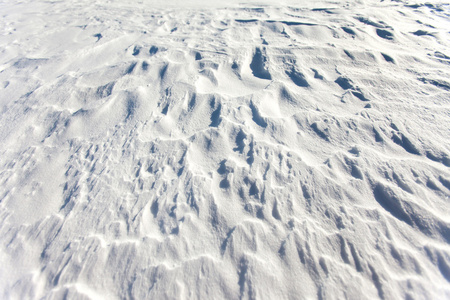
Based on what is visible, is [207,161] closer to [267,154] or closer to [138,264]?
[267,154]

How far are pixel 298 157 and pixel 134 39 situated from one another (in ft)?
10.3

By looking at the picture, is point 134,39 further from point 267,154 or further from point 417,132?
point 417,132

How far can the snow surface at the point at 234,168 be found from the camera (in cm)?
140

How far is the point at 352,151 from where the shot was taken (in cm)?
188

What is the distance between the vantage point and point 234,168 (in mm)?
1824

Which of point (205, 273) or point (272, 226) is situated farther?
point (272, 226)

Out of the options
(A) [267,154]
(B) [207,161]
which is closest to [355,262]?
(A) [267,154]

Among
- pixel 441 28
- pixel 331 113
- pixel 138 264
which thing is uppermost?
pixel 441 28

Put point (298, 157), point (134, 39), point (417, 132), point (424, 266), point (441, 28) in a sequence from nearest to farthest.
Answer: point (424, 266) < point (298, 157) < point (417, 132) < point (441, 28) < point (134, 39)

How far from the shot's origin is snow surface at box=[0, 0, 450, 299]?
1.40m

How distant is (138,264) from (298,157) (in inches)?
50.2

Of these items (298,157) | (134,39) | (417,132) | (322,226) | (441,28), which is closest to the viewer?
(322,226)

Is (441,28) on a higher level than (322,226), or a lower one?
higher

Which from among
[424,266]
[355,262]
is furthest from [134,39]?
[424,266]
